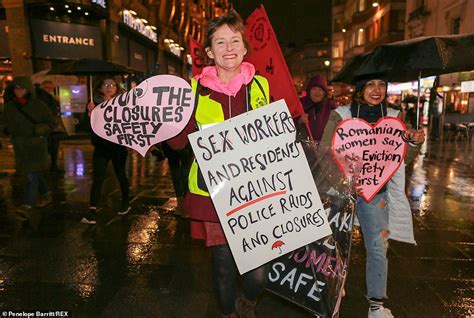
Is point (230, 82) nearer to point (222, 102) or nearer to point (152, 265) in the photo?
point (222, 102)

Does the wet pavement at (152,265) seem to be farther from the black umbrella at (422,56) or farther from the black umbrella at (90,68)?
the black umbrella at (90,68)

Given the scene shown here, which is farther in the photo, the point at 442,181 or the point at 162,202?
the point at 442,181

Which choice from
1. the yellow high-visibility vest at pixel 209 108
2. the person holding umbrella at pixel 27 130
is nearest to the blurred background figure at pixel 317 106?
the yellow high-visibility vest at pixel 209 108

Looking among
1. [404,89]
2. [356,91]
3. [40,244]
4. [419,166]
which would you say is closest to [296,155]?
[356,91]

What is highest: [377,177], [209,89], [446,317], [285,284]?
[209,89]

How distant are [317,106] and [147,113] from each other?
360 centimetres

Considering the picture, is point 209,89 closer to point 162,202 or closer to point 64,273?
point 64,273

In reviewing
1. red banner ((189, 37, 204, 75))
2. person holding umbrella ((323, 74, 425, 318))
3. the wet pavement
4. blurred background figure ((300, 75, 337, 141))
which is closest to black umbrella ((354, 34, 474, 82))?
person holding umbrella ((323, 74, 425, 318))

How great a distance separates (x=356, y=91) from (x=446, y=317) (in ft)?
6.34

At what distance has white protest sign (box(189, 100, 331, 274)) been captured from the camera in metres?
2.47

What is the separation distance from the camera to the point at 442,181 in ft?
29.0

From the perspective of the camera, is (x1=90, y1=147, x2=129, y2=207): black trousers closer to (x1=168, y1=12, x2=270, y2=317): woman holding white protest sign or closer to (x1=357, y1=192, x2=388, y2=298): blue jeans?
(x1=168, y1=12, x2=270, y2=317): woman holding white protest sign

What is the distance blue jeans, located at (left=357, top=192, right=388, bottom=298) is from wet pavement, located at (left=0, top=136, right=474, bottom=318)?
1.05 feet

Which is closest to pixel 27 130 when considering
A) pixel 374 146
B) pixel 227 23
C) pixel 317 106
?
pixel 317 106
